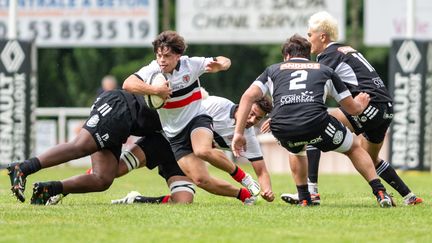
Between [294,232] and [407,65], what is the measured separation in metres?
12.6

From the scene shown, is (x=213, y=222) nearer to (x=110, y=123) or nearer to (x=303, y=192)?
(x=303, y=192)

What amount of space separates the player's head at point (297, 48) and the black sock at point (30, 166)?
2344mm

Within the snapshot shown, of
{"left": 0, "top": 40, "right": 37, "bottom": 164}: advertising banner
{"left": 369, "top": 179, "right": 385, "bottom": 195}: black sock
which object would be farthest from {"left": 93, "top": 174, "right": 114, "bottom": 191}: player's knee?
{"left": 0, "top": 40, "right": 37, "bottom": 164}: advertising banner

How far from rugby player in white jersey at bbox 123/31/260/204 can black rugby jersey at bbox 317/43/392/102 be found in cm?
94

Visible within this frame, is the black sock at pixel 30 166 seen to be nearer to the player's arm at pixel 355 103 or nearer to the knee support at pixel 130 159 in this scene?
the knee support at pixel 130 159

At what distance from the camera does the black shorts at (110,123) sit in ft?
32.8

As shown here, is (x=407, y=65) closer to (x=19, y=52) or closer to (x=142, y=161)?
(x=19, y=52)

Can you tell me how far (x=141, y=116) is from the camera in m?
10.3

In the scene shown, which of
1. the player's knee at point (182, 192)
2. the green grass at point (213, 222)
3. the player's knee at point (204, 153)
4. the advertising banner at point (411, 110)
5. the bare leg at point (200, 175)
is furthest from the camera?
the advertising banner at point (411, 110)

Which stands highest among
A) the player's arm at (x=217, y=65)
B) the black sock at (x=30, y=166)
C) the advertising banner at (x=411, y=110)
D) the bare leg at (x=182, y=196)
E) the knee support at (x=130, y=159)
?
the player's arm at (x=217, y=65)

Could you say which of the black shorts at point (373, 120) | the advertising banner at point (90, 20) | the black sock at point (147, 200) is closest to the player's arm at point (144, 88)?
the black sock at point (147, 200)

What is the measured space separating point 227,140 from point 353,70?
1.43 meters

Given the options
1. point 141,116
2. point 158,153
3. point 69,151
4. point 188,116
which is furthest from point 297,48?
point 69,151

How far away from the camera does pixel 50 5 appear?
24.4 m
